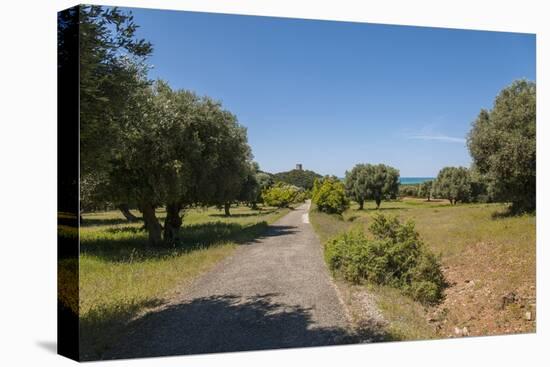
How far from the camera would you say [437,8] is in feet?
35.7

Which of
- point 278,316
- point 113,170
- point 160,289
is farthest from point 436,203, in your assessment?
point 113,170

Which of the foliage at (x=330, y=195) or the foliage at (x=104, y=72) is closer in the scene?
the foliage at (x=104, y=72)

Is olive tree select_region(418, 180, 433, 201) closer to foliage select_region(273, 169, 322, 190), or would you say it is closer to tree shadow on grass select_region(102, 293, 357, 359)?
foliage select_region(273, 169, 322, 190)

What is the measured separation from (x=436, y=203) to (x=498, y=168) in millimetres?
1844

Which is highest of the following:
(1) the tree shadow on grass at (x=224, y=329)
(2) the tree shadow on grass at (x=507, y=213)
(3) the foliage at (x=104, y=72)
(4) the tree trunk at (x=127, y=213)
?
(3) the foliage at (x=104, y=72)

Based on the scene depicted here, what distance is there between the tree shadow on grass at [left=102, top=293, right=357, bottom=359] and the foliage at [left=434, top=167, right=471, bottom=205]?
367 cm

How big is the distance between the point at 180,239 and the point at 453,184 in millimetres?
5791

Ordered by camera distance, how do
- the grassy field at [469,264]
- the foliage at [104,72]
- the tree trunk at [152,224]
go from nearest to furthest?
the foliage at [104,72] → the tree trunk at [152,224] → the grassy field at [469,264]

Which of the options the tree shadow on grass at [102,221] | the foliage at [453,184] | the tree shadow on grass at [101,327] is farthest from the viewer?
the foliage at [453,184]

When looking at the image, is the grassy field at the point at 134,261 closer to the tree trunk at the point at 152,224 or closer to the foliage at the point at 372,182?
the tree trunk at the point at 152,224

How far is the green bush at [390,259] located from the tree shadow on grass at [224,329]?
1.40m

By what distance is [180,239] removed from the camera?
9.48m

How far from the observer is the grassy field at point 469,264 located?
10.2m

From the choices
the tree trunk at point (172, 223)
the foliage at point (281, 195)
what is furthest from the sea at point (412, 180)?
the tree trunk at point (172, 223)
